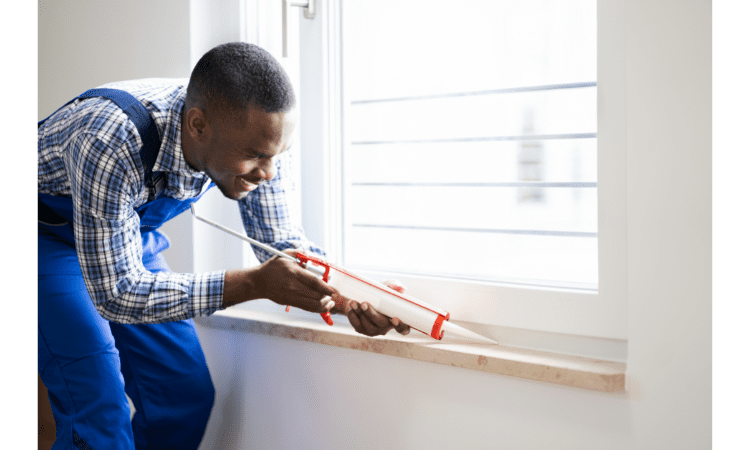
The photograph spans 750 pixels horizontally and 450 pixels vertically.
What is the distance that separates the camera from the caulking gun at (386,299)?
3.17ft

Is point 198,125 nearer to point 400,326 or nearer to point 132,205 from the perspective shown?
point 132,205

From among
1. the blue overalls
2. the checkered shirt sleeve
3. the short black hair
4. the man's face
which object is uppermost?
the short black hair

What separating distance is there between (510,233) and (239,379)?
0.71 meters

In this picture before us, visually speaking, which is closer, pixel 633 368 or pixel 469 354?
pixel 633 368

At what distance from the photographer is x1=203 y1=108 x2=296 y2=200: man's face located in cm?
94

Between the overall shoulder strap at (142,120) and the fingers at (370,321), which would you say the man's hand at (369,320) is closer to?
the fingers at (370,321)

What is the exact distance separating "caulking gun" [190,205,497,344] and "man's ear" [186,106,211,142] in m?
0.23

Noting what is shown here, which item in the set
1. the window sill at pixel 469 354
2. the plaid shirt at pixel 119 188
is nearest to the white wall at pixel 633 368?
the window sill at pixel 469 354

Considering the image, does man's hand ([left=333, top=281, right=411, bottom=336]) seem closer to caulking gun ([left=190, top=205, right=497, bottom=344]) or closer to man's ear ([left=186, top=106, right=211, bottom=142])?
caulking gun ([left=190, top=205, right=497, bottom=344])

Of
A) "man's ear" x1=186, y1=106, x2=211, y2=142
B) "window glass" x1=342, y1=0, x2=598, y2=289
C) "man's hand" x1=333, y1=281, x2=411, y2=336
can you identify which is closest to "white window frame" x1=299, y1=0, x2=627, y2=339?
"window glass" x1=342, y1=0, x2=598, y2=289

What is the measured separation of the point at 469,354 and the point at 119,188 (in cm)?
64

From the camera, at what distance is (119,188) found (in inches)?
37.4

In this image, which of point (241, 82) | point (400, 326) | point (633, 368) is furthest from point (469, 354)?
point (241, 82)

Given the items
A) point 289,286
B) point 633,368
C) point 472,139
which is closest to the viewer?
point 633,368
